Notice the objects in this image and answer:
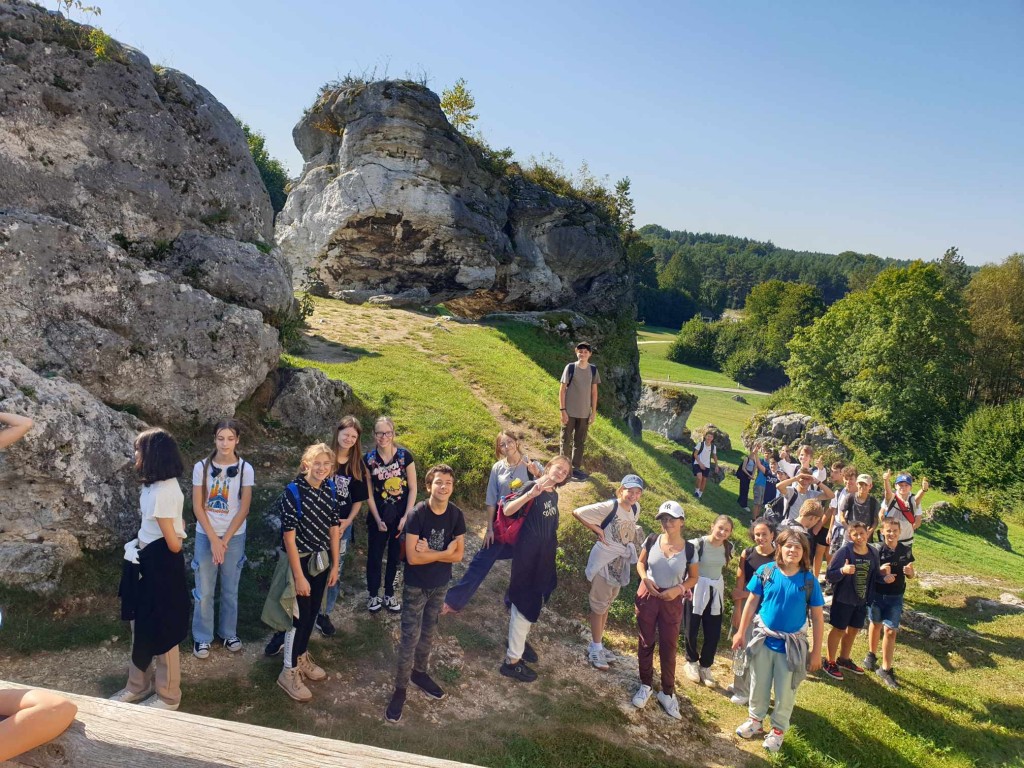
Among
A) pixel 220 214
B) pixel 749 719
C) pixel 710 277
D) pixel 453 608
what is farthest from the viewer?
pixel 710 277

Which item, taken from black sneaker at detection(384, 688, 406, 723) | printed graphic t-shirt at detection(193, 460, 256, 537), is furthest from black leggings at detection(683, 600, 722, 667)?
printed graphic t-shirt at detection(193, 460, 256, 537)

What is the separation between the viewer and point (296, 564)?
209 inches

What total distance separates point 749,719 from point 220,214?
10871mm

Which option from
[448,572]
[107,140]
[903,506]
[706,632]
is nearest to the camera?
[448,572]

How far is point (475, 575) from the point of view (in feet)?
22.8

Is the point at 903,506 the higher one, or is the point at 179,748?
the point at 179,748

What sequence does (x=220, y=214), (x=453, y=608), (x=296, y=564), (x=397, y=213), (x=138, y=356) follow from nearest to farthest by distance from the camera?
(x=296, y=564) → (x=453, y=608) → (x=138, y=356) → (x=220, y=214) → (x=397, y=213)

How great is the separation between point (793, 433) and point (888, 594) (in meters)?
30.2

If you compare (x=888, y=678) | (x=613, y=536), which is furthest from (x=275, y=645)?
(x=888, y=678)

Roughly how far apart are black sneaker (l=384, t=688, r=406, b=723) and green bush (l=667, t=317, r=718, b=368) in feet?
270

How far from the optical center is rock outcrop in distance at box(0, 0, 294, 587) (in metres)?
6.54

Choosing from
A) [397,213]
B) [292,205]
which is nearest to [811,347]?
[397,213]

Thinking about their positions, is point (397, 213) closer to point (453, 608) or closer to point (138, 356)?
point (138, 356)

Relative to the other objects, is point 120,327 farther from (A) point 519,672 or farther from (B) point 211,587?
(A) point 519,672
